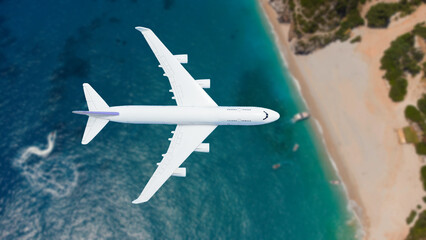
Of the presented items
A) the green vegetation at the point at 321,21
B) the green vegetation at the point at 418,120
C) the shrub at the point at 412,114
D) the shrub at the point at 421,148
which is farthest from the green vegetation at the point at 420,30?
the shrub at the point at 421,148

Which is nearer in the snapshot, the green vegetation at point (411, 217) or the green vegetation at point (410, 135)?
the green vegetation at point (411, 217)

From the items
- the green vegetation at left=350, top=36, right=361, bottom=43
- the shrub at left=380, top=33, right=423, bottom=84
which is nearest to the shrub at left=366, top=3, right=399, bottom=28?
the green vegetation at left=350, top=36, right=361, bottom=43

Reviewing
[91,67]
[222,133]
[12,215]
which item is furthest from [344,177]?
[12,215]

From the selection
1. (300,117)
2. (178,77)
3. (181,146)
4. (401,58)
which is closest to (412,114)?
(401,58)

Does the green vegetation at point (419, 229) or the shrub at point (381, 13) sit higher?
the shrub at point (381, 13)

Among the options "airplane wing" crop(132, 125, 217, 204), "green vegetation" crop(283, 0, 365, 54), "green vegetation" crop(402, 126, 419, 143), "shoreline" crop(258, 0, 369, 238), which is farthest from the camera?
"green vegetation" crop(283, 0, 365, 54)

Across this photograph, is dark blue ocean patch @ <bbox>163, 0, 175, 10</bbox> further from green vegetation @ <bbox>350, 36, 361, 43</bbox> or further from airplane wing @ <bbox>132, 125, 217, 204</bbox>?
green vegetation @ <bbox>350, 36, 361, 43</bbox>

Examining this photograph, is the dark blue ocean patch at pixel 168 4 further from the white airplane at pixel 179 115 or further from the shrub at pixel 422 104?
the shrub at pixel 422 104
